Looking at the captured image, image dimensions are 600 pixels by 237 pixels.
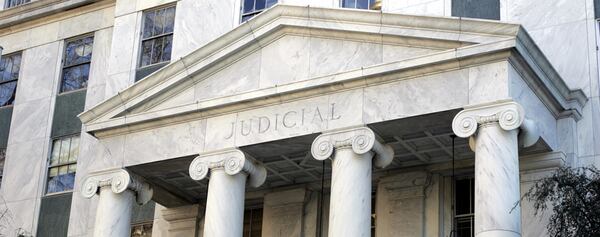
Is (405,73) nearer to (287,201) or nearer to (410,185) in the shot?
(410,185)

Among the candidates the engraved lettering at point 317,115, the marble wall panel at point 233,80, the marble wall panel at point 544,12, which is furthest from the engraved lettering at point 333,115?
the marble wall panel at point 544,12

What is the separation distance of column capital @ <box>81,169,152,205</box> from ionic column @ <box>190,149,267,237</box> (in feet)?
6.52

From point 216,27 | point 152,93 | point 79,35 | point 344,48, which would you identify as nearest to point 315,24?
point 344,48

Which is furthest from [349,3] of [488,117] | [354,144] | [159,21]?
[488,117]

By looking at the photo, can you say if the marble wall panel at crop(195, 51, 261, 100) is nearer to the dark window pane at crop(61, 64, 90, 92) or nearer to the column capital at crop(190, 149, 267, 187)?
the column capital at crop(190, 149, 267, 187)

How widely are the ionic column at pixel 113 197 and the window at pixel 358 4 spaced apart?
7.48 metres

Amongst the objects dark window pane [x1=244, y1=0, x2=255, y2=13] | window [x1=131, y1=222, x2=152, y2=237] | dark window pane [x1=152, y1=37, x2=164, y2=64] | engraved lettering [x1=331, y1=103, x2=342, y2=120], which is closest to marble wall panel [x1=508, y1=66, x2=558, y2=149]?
engraved lettering [x1=331, y1=103, x2=342, y2=120]

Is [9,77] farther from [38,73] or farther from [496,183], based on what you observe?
[496,183]

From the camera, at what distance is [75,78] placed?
32.4m

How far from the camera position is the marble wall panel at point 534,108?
2048cm

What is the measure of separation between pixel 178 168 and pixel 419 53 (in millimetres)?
6446

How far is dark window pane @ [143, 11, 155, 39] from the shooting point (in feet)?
103

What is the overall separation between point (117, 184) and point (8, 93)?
1113 cm

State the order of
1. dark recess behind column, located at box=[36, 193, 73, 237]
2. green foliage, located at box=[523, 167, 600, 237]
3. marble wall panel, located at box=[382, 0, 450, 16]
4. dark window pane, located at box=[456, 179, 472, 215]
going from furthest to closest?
dark recess behind column, located at box=[36, 193, 73, 237] → marble wall panel, located at box=[382, 0, 450, 16] → dark window pane, located at box=[456, 179, 472, 215] → green foliage, located at box=[523, 167, 600, 237]
